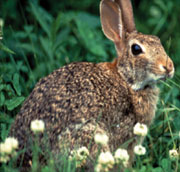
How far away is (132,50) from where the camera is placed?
5.12 metres

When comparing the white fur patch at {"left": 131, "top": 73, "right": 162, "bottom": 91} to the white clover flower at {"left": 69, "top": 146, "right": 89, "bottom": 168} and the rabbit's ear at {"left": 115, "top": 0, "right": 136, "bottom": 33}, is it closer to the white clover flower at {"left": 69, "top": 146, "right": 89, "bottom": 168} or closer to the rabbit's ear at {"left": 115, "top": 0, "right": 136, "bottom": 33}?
the rabbit's ear at {"left": 115, "top": 0, "right": 136, "bottom": 33}

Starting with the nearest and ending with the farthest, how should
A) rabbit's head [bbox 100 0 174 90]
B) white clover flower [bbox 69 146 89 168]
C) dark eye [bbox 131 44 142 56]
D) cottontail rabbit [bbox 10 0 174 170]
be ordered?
white clover flower [bbox 69 146 89 168]
cottontail rabbit [bbox 10 0 174 170]
rabbit's head [bbox 100 0 174 90]
dark eye [bbox 131 44 142 56]

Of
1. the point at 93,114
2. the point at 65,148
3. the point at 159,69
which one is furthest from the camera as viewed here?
the point at 159,69

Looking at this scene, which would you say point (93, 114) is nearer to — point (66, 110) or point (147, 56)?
point (66, 110)

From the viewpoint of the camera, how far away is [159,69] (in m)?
4.82

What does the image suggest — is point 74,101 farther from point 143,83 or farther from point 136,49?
point 136,49

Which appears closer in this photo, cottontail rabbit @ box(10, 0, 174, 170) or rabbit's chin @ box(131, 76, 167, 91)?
cottontail rabbit @ box(10, 0, 174, 170)

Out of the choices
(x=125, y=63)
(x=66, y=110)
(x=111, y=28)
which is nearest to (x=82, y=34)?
(x=111, y=28)

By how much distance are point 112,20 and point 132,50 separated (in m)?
0.55

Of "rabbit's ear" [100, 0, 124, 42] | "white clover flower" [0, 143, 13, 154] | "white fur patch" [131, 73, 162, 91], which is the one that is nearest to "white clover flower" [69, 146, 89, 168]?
"white clover flower" [0, 143, 13, 154]

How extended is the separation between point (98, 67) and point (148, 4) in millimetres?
3347

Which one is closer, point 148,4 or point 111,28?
point 111,28

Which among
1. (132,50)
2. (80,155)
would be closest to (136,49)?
(132,50)

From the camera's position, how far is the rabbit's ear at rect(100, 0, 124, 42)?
5.42m
